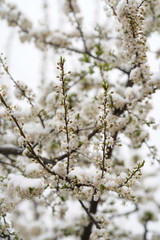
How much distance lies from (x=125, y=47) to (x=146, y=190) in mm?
5885

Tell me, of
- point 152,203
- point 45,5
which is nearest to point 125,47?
point 152,203

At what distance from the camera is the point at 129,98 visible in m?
2.81

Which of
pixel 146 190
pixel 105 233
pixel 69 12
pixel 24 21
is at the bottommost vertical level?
pixel 105 233

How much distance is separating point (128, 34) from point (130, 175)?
1.34m

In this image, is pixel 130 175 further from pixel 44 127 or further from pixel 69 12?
pixel 69 12

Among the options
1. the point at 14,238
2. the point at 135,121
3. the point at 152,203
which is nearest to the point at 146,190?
the point at 152,203

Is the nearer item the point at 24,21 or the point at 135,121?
the point at 135,121

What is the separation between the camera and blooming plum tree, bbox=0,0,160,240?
1.78 m

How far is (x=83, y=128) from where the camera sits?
3283 millimetres

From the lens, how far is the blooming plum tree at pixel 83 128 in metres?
1.78

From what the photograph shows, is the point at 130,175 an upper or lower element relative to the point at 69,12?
lower

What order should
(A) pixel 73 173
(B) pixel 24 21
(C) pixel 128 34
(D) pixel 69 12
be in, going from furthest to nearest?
1. (B) pixel 24 21
2. (D) pixel 69 12
3. (C) pixel 128 34
4. (A) pixel 73 173

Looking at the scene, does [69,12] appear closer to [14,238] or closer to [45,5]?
[45,5]

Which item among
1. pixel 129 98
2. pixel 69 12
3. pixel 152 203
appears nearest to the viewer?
pixel 129 98
